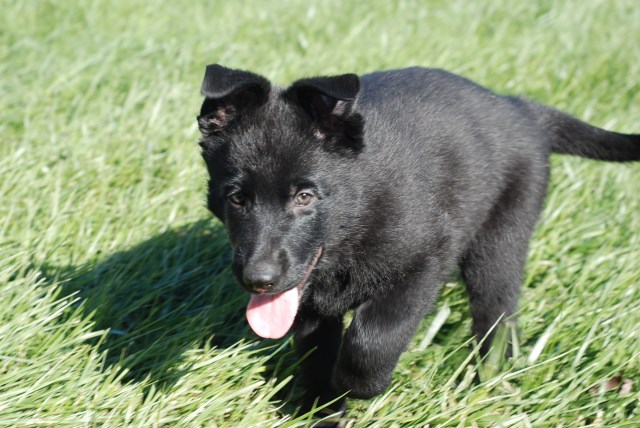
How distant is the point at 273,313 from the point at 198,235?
3.92ft

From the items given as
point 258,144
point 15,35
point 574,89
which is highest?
point 258,144

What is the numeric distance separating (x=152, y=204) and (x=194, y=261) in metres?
0.43

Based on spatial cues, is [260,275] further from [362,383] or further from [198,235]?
[198,235]

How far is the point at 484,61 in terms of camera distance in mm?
6270

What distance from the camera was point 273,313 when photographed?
125 inches

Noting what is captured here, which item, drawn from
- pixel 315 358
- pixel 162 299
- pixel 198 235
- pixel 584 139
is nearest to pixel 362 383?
pixel 315 358

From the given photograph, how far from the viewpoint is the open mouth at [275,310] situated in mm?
3148

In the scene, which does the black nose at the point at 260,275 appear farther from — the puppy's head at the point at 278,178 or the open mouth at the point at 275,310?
the open mouth at the point at 275,310

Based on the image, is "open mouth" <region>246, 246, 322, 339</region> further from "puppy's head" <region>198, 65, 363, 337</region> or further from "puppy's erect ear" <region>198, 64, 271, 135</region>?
"puppy's erect ear" <region>198, 64, 271, 135</region>

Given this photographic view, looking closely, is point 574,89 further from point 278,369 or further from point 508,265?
point 278,369

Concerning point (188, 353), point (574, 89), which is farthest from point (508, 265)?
point (574, 89)

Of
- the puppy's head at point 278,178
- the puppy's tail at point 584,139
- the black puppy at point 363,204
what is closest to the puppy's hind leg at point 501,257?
the black puppy at point 363,204

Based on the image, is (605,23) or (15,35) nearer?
(15,35)

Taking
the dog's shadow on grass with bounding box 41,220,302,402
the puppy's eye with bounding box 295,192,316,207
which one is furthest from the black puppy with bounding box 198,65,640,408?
the dog's shadow on grass with bounding box 41,220,302,402
